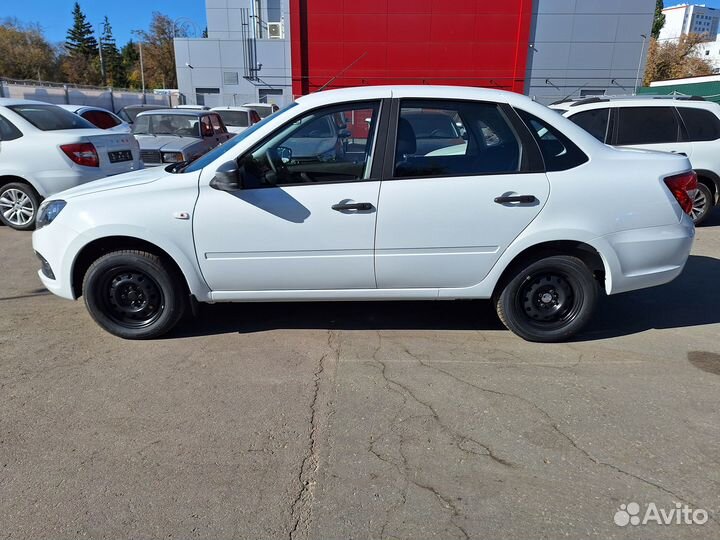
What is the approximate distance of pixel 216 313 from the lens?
4648 millimetres

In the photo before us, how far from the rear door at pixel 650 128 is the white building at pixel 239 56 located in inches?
883

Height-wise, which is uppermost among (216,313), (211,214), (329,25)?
(329,25)

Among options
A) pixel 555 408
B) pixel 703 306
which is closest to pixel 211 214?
pixel 555 408

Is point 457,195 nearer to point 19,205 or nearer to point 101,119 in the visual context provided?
point 19,205

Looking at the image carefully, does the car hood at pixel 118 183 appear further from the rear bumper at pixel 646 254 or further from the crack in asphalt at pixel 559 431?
the rear bumper at pixel 646 254

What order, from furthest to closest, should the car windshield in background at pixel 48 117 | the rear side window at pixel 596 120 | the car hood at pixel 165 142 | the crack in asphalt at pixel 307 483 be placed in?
the car hood at pixel 165 142 < the rear side window at pixel 596 120 < the car windshield in background at pixel 48 117 < the crack in asphalt at pixel 307 483

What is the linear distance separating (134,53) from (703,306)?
93051mm

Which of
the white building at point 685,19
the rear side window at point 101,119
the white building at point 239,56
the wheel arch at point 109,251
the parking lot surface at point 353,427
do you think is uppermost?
the white building at point 685,19

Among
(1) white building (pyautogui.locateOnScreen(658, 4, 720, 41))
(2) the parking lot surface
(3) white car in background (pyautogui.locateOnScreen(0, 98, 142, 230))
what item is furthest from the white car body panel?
(1) white building (pyautogui.locateOnScreen(658, 4, 720, 41))

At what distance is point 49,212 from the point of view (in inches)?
156

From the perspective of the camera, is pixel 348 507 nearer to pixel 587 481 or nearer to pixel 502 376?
pixel 587 481

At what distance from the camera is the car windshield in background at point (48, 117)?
24.0 ft

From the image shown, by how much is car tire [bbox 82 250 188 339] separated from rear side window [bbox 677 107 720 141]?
7480 millimetres

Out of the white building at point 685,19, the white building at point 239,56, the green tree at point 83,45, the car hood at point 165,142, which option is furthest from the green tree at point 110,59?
the white building at point 685,19
